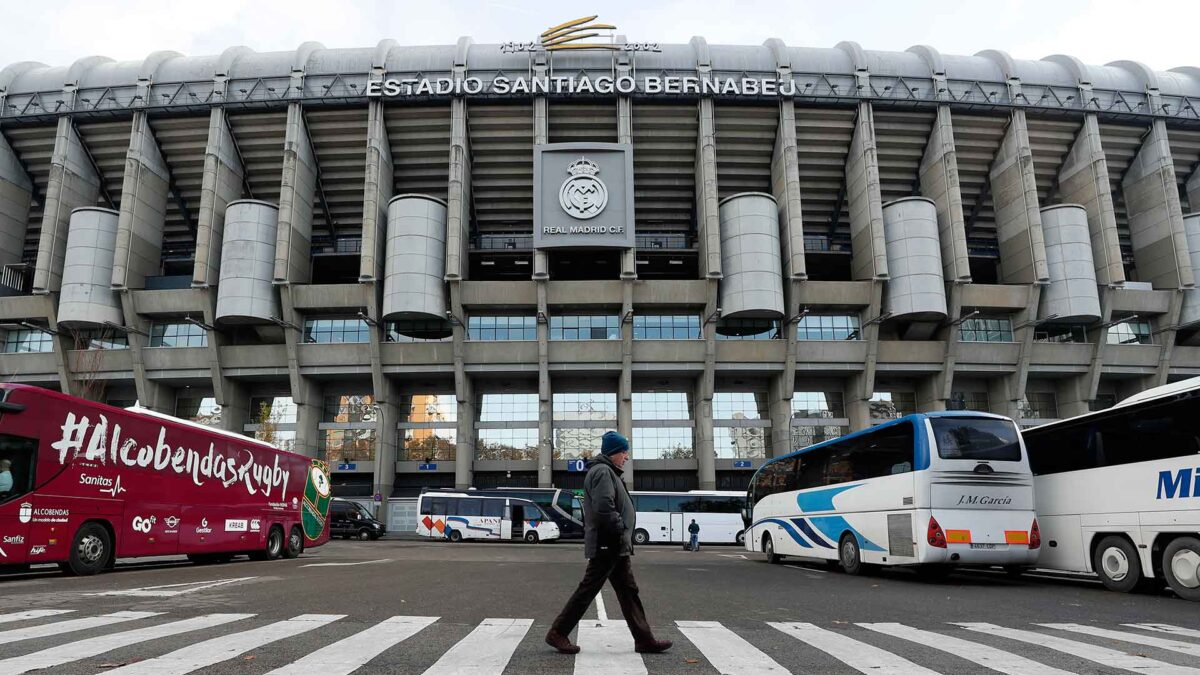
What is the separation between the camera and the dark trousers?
542 centimetres

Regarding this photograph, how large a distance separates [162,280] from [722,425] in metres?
35.6

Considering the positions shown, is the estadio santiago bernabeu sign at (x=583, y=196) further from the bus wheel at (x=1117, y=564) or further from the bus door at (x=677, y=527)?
the bus wheel at (x=1117, y=564)

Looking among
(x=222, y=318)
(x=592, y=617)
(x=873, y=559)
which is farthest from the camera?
(x=222, y=318)

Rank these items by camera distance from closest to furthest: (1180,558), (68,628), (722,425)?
1. (68,628)
2. (1180,558)
3. (722,425)

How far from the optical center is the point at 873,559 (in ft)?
47.0

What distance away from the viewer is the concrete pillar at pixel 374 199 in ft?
134

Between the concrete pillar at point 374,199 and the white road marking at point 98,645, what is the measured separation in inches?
1398

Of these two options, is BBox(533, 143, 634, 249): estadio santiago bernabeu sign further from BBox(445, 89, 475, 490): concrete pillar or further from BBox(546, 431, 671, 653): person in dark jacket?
BBox(546, 431, 671, 653): person in dark jacket

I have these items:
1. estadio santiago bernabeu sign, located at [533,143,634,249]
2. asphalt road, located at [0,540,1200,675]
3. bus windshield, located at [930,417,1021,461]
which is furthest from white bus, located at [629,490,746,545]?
asphalt road, located at [0,540,1200,675]

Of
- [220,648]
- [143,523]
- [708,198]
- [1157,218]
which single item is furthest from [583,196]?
[220,648]

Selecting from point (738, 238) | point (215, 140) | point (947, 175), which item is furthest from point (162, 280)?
point (947, 175)

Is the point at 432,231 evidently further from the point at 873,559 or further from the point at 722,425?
the point at 873,559

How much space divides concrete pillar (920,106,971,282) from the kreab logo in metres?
40.4

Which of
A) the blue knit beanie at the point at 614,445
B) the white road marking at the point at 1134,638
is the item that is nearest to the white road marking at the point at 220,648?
the blue knit beanie at the point at 614,445
